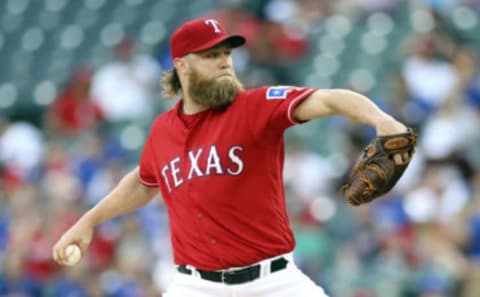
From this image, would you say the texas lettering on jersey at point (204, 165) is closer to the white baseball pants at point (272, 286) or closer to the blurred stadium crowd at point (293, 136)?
the white baseball pants at point (272, 286)

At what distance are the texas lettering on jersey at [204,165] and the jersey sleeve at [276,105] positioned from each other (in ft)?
0.55

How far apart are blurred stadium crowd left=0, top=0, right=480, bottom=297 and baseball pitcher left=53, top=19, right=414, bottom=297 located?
2904 millimetres

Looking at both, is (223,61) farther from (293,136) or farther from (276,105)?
(293,136)

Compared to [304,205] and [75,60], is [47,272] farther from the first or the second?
[75,60]

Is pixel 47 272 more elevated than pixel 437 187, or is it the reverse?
pixel 437 187

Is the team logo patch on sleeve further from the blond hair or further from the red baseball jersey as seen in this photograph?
the blond hair

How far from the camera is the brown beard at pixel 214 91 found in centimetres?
484

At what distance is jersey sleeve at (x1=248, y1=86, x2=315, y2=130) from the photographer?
14.9 feet

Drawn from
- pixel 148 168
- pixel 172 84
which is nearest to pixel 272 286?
pixel 148 168

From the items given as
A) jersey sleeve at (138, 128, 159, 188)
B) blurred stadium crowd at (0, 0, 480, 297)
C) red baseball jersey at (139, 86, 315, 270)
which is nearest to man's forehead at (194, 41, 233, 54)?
red baseball jersey at (139, 86, 315, 270)

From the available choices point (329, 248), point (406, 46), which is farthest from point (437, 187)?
point (406, 46)

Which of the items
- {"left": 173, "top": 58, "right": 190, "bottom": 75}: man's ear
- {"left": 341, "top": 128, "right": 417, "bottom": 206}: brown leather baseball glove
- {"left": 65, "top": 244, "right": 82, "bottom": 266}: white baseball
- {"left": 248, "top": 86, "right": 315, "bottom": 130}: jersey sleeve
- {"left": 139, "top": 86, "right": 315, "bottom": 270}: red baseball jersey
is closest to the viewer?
{"left": 341, "top": 128, "right": 417, "bottom": 206}: brown leather baseball glove

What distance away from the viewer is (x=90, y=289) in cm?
880

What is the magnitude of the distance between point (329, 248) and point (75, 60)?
537 cm
